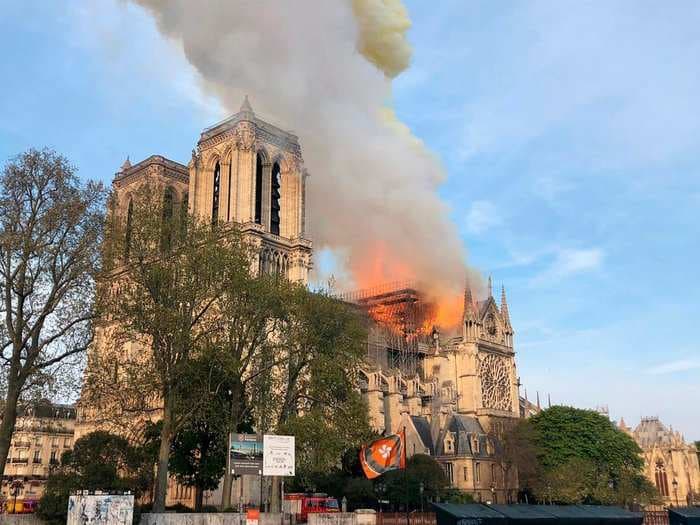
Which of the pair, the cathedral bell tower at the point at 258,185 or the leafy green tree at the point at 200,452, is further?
the cathedral bell tower at the point at 258,185

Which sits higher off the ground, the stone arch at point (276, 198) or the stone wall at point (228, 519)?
the stone arch at point (276, 198)

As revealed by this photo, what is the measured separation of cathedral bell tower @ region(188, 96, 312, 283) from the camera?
8356 cm

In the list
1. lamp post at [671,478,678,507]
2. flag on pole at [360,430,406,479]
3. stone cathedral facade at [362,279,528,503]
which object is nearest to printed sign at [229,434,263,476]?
flag on pole at [360,430,406,479]

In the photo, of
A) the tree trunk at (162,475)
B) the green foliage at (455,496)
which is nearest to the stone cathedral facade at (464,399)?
the green foliage at (455,496)

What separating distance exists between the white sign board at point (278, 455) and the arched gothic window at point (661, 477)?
9357 centimetres

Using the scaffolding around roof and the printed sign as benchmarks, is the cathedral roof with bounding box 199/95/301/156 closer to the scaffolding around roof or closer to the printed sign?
the scaffolding around roof

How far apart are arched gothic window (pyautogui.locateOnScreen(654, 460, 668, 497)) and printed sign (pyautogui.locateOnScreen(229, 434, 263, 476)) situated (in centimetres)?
9378

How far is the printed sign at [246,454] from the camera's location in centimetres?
4006

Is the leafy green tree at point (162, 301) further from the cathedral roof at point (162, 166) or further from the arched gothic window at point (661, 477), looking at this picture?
the arched gothic window at point (661, 477)

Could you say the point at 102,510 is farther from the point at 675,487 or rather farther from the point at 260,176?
the point at 675,487

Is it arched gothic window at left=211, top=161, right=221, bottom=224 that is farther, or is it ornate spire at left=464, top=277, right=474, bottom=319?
ornate spire at left=464, top=277, right=474, bottom=319

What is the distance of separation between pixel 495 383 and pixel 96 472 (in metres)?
63.0

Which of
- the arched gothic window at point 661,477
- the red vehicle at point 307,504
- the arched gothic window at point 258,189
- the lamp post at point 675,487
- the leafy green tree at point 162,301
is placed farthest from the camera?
the arched gothic window at point 661,477

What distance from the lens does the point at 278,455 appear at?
1565 inches
